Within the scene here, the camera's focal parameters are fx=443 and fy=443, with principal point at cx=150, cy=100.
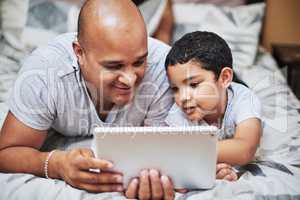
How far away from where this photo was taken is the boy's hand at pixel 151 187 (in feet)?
3.71

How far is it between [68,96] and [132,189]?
39 cm

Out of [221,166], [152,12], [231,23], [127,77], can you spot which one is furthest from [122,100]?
[231,23]

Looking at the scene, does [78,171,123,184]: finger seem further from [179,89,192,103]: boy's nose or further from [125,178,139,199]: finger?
[179,89,192,103]: boy's nose

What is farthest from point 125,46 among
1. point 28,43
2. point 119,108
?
→ point 28,43

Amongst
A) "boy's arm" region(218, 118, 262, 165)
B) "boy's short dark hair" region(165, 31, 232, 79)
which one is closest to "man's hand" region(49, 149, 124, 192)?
"boy's arm" region(218, 118, 262, 165)

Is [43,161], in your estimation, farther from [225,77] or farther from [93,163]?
[225,77]

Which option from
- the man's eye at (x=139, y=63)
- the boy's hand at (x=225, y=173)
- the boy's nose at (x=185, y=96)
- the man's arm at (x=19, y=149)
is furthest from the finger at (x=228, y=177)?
the man's arm at (x=19, y=149)

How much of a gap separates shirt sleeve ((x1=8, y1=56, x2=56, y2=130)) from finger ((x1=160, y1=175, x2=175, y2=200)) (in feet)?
Answer: 1.36

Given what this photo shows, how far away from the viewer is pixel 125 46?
121 centimetres

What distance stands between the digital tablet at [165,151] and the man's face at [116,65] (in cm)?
23

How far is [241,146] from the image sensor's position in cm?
131

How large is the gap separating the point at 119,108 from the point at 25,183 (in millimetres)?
394

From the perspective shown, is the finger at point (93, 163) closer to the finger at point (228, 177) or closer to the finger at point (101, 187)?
the finger at point (101, 187)

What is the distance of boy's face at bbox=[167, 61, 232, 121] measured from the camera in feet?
4.60
